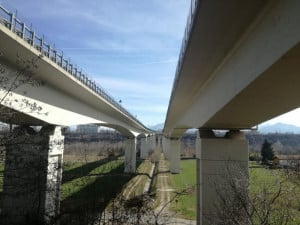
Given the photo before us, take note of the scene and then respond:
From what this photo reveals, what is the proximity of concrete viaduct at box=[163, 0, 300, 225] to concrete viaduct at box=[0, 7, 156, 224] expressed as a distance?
18.8 ft

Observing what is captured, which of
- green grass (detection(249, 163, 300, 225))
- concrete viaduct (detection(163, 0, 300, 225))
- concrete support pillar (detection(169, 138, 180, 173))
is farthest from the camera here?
concrete support pillar (detection(169, 138, 180, 173))

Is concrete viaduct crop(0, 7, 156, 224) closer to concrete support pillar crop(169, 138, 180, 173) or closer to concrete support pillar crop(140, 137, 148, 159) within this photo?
concrete support pillar crop(169, 138, 180, 173)

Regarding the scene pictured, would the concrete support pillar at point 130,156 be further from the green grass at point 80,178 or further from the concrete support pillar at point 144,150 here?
the concrete support pillar at point 144,150

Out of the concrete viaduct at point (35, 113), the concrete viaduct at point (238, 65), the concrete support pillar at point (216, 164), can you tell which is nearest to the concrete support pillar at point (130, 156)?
the concrete viaduct at point (35, 113)

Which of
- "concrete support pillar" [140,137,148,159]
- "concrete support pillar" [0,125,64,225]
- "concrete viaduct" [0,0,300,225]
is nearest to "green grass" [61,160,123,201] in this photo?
"concrete support pillar" [0,125,64,225]

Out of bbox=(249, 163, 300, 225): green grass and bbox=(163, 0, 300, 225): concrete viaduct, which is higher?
bbox=(163, 0, 300, 225): concrete viaduct

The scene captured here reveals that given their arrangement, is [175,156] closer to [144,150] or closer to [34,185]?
[144,150]

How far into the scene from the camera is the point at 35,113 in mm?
17109

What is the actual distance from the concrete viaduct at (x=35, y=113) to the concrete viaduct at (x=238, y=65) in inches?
226

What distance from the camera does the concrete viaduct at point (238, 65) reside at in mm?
7074

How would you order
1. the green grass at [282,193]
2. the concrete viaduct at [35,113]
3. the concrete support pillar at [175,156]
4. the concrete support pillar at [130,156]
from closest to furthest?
1. the green grass at [282,193]
2. the concrete viaduct at [35,113]
3. the concrete support pillar at [130,156]
4. the concrete support pillar at [175,156]

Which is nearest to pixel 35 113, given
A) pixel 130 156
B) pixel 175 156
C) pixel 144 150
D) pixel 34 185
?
pixel 34 185

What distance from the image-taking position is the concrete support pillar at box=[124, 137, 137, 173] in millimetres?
53616

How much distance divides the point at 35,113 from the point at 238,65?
33.7 ft
